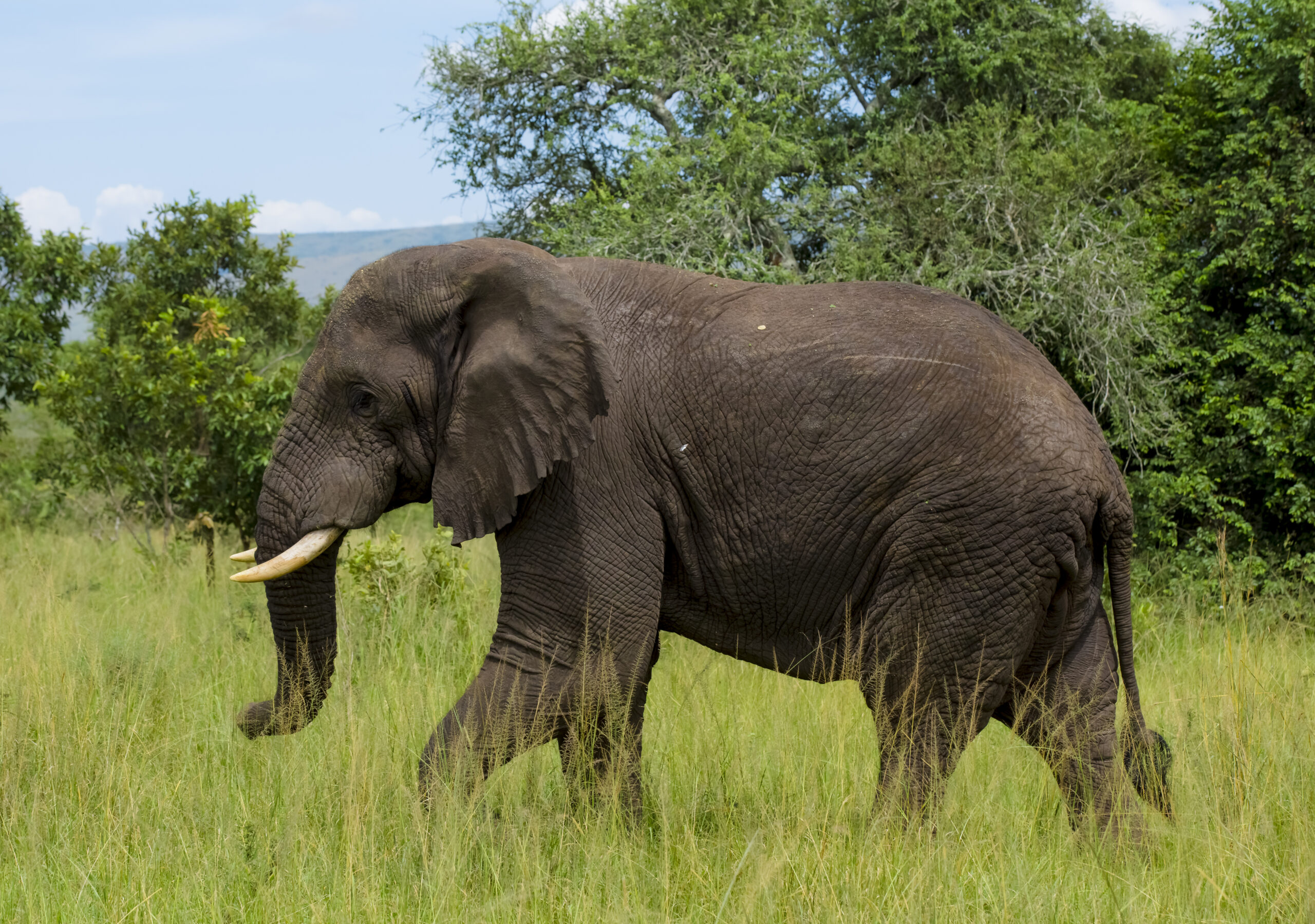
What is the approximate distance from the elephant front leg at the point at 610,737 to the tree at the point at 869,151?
17.3 feet

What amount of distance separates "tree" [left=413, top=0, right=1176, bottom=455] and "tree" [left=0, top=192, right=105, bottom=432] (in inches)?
169

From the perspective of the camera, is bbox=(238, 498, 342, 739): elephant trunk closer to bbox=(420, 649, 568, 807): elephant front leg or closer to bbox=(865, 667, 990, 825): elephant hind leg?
bbox=(420, 649, 568, 807): elephant front leg

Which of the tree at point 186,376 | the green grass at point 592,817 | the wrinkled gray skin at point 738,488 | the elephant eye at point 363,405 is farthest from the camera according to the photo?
the tree at point 186,376

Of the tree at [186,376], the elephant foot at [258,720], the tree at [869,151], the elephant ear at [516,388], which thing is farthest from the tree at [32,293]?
the elephant ear at [516,388]

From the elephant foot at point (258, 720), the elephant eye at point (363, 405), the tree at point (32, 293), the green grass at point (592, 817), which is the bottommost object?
the green grass at point (592, 817)

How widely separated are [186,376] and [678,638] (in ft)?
13.2

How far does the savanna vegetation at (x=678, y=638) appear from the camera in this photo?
3.62m

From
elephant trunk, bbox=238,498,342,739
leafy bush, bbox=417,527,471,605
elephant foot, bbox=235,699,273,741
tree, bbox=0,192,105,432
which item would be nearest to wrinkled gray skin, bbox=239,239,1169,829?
elephant trunk, bbox=238,498,342,739

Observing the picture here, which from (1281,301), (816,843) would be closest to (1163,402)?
(1281,301)

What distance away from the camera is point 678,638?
7.62 metres

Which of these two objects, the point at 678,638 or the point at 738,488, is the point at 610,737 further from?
the point at 678,638

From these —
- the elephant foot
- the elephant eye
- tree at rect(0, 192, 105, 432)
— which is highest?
tree at rect(0, 192, 105, 432)

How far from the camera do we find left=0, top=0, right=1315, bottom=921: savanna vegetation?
11.9ft

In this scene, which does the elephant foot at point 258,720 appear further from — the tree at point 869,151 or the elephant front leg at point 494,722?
the tree at point 869,151
